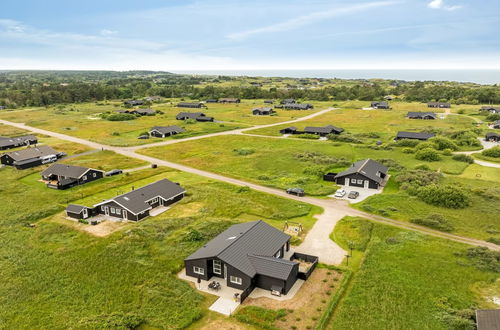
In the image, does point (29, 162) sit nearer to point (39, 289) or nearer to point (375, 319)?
point (39, 289)

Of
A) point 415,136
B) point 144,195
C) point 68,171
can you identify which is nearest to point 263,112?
point 415,136

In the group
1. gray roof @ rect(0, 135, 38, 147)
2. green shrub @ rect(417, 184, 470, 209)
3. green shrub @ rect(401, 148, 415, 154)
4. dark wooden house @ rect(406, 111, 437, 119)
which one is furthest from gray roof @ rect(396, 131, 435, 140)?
gray roof @ rect(0, 135, 38, 147)

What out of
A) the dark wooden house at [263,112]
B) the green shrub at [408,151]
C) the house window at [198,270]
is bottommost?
the house window at [198,270]

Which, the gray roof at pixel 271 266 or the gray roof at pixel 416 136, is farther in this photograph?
the gray roof at pixel 416 136

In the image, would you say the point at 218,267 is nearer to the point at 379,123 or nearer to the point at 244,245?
the point at 244,245

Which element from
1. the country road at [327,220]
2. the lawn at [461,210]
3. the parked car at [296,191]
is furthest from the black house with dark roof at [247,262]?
the lawn at [461,210]

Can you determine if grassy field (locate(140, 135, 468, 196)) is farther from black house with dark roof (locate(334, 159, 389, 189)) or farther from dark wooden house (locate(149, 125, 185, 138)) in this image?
dark wooden house (locate(149, 125, 185, 138))

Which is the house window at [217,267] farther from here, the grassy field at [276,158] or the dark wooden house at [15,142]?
the dark wooden house at [15,142]
